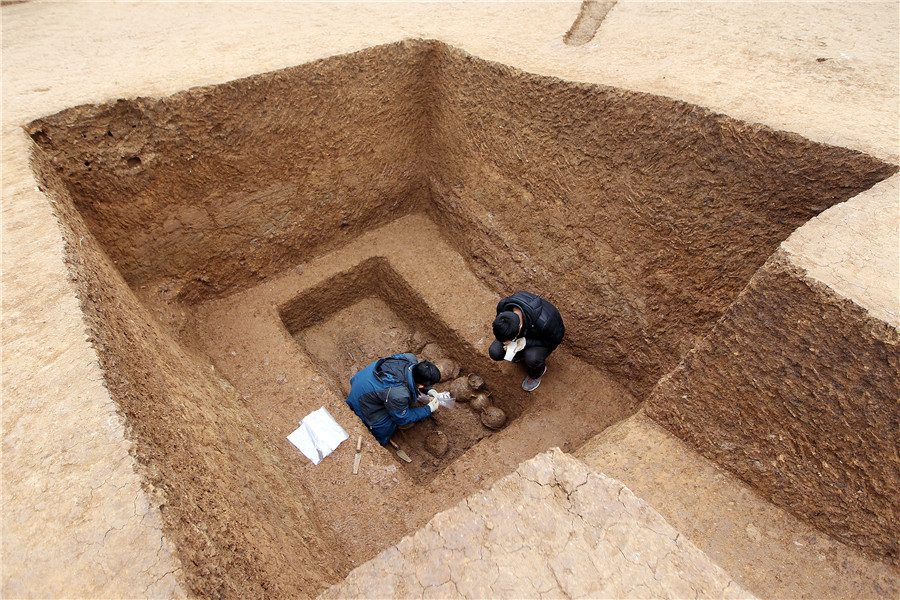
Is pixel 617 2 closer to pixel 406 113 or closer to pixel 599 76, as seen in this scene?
pixel 599 76

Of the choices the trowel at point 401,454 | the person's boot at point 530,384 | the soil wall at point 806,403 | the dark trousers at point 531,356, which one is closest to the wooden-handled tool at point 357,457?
the trowel at point 401,454

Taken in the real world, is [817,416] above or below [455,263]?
above

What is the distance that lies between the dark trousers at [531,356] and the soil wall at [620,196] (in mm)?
464

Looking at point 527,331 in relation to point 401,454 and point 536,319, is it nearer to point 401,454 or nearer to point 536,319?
point 536,319

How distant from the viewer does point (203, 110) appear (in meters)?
3.51

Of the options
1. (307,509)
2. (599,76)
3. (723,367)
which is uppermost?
(599,76)

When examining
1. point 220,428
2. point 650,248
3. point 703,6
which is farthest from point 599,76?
point 220,428

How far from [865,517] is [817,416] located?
1.46 feet

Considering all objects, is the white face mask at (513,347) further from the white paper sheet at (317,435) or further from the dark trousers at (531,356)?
the white paper sheet at (317,435)

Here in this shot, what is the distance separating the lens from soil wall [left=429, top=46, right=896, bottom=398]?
2.81 metres

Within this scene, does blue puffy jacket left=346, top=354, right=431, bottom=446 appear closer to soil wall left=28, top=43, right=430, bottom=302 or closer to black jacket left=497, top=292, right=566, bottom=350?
black jacket left=497, top=292, right=566, bottom=350

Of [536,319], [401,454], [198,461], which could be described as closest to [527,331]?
[536,319]

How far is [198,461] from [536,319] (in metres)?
2.32

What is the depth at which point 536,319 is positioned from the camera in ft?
11.5
